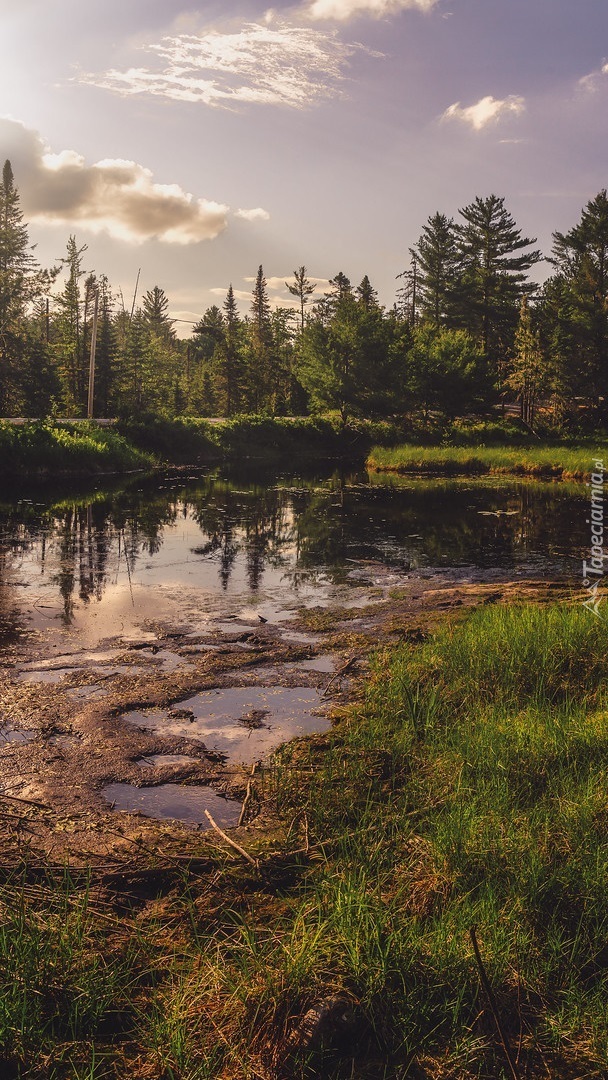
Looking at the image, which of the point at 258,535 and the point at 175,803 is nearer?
the point at 175,803

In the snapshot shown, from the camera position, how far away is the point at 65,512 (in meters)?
23.2

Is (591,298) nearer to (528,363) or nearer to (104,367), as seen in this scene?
(528,363)

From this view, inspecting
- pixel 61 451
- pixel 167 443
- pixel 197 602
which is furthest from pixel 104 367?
pixel 197 602

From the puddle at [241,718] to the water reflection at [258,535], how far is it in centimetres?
417

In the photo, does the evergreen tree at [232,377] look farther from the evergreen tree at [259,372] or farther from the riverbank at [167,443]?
the riverbank at [167,443]

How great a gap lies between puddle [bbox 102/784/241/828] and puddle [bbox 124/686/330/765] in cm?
71

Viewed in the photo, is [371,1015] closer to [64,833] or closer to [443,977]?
[443,977]

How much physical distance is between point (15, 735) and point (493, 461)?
→ 3608 cm

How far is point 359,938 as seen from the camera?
3.64 m

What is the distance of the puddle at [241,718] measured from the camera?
22.7 ft

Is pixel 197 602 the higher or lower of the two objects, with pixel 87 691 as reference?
higher

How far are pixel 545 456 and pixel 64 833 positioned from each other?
124 feet

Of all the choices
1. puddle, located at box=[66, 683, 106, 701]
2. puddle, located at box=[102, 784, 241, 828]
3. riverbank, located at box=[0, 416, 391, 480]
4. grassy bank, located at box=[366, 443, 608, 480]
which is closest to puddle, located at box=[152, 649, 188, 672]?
puddle, located at box=[66, 683, 106, 701]

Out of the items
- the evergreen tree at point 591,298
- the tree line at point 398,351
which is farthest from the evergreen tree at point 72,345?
the evergreen tree at point 591,298
